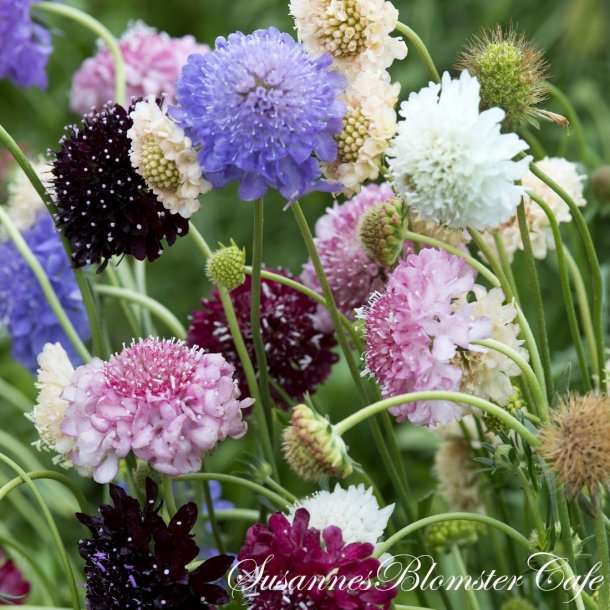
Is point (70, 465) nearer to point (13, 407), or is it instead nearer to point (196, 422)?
point (196, 422)

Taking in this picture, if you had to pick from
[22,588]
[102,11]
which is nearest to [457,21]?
[102,11]

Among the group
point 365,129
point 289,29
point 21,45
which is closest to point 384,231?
point 365,129

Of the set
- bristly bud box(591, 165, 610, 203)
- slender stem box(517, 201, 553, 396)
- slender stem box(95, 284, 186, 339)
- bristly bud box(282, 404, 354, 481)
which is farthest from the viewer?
bristly bud box(591, 165, 610, 203)

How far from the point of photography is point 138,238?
533 mm

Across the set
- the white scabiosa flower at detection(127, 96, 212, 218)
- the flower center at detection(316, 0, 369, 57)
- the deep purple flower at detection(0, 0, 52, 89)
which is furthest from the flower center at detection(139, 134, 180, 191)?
the deep purple flower at detection(0, 0, 52, 89)

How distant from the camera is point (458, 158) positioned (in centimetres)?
45

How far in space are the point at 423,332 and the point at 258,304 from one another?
0.36 feet

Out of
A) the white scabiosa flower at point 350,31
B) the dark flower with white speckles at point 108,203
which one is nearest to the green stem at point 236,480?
the dark flower with white speckles at point 108,203

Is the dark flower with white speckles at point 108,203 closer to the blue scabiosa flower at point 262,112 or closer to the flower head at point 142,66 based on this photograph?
the blue scabiosa flower at point 262,112

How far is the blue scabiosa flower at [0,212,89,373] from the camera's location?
2.37ft

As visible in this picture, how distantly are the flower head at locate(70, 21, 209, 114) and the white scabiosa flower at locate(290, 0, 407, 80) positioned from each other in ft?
1.31

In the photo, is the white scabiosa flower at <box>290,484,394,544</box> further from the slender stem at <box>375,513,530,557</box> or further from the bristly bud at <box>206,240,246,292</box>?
the bristly bud at <box>206,240,246,292</box>

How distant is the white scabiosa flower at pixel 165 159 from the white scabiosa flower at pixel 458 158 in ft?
0.36

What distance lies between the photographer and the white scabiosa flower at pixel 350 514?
0.46 metres
